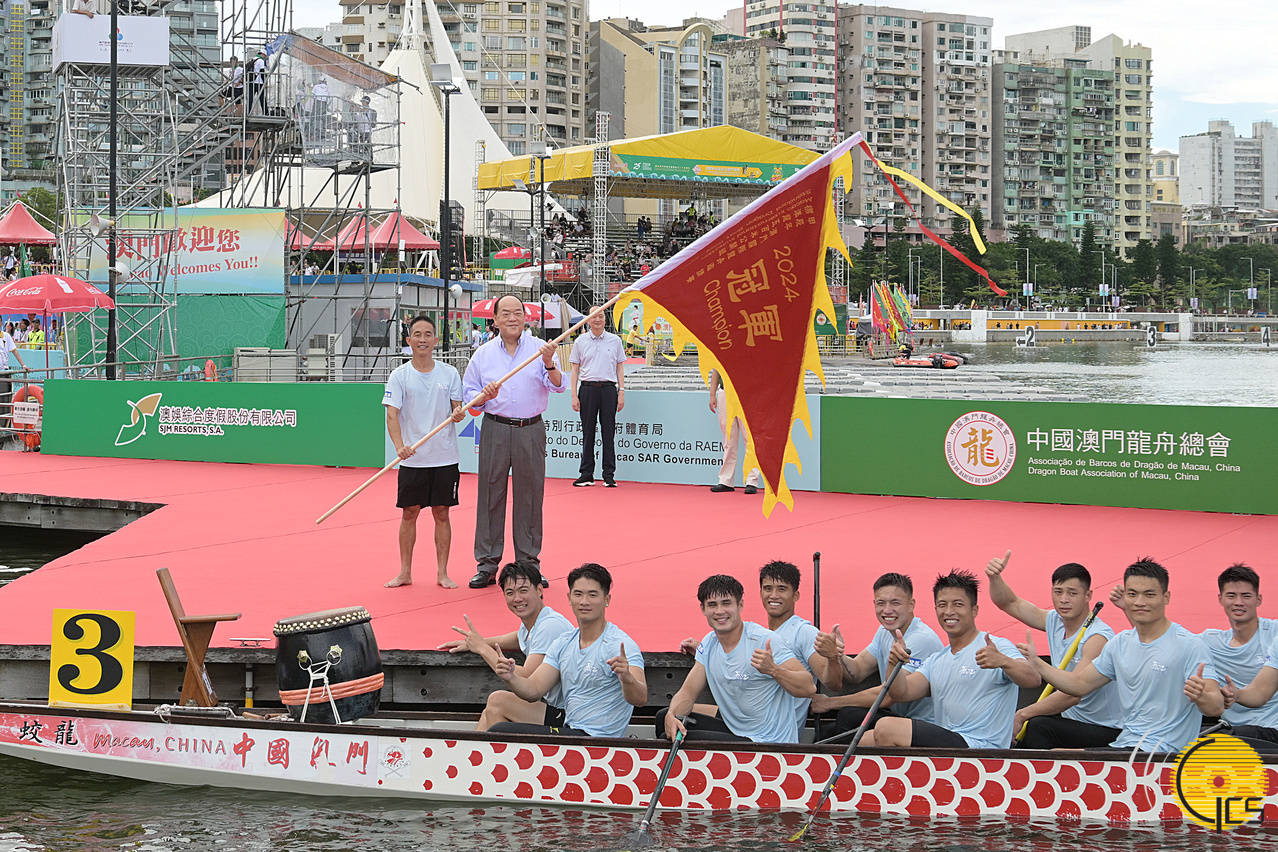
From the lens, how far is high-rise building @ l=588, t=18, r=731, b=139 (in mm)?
143375

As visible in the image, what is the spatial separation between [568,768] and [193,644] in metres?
2.20

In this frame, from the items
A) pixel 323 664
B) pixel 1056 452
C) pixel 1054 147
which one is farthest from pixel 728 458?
pixel 1054 147

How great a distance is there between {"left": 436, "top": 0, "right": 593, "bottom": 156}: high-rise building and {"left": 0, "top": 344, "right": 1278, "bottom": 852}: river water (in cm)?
13268

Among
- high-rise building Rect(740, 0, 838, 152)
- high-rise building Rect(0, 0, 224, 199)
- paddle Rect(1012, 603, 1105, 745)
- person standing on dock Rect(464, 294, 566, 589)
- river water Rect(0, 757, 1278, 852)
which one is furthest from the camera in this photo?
high-rise building Rect(740, 0, 838, 152)

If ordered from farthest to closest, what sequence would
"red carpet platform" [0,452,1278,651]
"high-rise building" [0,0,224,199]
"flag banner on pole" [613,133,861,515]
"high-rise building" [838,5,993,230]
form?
"high-rise building" [838,5,993,230], "high-rise building" [0,0,224,199], "red carpet platform" [0,452,1278,651], "flag banner on pole" [613,133,861,515]

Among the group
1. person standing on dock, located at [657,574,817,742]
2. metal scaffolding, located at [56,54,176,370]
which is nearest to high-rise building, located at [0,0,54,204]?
metal scaffolding, located at [56,54,176,370]

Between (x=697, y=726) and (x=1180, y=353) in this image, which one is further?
(x=1180, y=353)

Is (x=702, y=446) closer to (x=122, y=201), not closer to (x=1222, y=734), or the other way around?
(x=1222, y=734)

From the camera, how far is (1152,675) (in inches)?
255

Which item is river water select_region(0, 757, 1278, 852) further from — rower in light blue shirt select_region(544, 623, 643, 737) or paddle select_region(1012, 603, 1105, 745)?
paddle select_region(1012, 603, 1105, 745)

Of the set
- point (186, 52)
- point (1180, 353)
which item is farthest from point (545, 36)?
point (186, 52)

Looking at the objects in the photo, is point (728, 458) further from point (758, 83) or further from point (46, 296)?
point (758, 83)

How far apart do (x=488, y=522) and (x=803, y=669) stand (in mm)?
3990

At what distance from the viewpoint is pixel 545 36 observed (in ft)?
458
